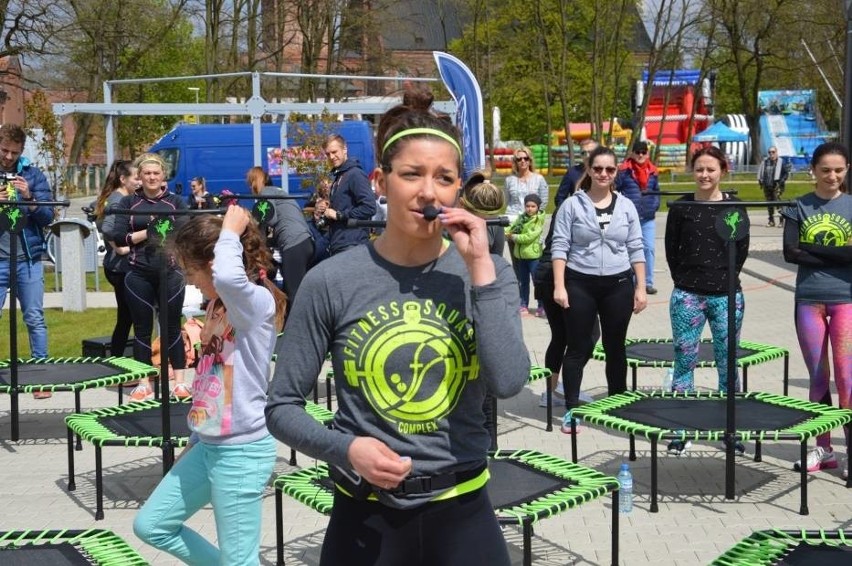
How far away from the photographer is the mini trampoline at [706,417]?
5.97 metres

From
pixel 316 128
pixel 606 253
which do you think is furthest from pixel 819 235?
pixel 316 128

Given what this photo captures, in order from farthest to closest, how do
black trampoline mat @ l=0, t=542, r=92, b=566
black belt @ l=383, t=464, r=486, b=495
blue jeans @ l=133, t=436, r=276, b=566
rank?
black trampoline mat @ l=0, t=542, r=92, b=566
blue jeans @ l=133, t=436, r=276, b=566
black belt @ l=383, t=464, r=486, b=495

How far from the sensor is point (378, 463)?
96.0 inches

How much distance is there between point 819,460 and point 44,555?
4559mm

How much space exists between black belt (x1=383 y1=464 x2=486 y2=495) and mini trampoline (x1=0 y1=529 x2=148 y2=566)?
1891 millimetres

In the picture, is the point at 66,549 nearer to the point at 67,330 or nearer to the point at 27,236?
the point at 27,236

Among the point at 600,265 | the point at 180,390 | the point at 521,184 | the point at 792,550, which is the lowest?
the point at 180,390

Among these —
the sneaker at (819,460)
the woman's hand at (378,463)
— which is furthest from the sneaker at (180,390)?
the woman's hand at (378,463)

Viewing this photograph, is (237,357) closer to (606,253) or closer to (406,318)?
(406,318)

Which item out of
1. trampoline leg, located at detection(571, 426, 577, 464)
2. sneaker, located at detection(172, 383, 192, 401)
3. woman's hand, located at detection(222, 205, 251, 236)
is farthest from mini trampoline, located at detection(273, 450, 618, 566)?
sneaker, located at detection(172, 383, 192, 401)

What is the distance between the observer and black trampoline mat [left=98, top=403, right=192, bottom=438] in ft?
20.4

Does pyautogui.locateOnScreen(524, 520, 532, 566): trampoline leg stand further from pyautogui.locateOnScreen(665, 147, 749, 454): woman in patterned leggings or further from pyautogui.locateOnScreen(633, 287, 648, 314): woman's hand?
pyautogui.locateOnScreen(633, 287, 648, 314): woman's hand

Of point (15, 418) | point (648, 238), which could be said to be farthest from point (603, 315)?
point (648, 238)

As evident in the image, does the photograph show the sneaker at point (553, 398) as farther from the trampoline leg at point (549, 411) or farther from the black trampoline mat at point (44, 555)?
the black trampoline mat at point (44, 555)
